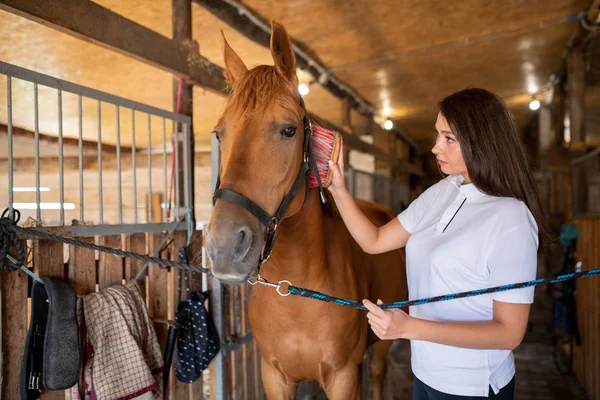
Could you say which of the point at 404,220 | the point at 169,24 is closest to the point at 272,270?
the point at 404,220

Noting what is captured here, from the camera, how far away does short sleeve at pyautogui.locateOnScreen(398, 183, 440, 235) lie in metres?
1.56

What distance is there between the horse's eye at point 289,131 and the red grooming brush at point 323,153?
0.13m

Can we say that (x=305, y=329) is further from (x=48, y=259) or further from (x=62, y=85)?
(x=62, y=85)

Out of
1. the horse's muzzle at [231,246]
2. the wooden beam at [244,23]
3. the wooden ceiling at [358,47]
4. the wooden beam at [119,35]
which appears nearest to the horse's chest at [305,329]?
the horse's muzzle at [231,246]

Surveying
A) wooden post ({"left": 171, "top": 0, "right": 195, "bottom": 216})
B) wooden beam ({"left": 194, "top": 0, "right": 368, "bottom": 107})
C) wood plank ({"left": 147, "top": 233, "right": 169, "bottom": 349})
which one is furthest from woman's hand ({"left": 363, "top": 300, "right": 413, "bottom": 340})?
wooden beam ({"left": 194, "top": 0, "right": 368, "bottom": 107})

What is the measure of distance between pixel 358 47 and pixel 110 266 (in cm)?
364

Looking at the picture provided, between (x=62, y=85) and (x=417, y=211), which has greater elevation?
(x=62, y=85)

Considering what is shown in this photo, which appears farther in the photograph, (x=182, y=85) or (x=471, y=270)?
(x=182, y=85)

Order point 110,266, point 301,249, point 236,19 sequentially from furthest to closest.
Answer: point 236,19, point 110,266, point 301,249

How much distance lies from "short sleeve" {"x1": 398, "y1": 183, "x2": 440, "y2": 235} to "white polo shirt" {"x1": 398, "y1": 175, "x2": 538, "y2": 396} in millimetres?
118

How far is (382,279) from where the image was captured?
2.53m

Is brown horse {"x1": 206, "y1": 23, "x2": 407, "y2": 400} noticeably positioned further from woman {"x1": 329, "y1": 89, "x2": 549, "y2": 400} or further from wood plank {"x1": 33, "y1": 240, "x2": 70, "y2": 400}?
wood plank {"x1": 33, "y1": 240, "x2": 70, "y2": 400}

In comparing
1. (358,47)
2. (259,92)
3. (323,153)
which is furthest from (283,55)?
(358,47)

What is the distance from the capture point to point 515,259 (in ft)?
3.76
